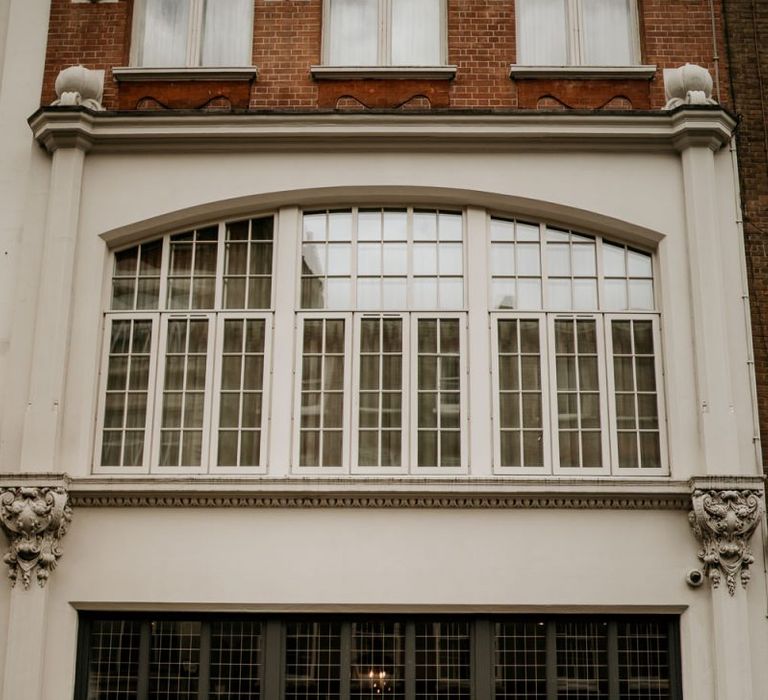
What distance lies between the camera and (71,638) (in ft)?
38.9

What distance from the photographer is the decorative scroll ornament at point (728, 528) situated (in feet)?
38.0

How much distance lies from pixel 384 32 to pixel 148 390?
534 cm

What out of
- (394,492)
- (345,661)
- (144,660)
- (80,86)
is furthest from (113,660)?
(80,86)

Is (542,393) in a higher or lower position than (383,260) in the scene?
lower

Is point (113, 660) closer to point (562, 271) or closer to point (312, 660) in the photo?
point (312, 660)

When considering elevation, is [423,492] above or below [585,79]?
below

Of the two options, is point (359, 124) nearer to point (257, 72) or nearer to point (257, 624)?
point (257, 72)

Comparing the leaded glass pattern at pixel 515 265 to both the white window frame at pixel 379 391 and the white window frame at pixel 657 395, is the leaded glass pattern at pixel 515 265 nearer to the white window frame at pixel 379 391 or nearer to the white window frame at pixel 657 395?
the white window frame at pixel 657 395

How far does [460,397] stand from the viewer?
1252 centimetres

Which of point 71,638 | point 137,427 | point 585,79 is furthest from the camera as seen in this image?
point 585,79

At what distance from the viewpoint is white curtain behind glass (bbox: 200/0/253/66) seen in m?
13.9

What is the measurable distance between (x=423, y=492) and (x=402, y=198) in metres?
3.57

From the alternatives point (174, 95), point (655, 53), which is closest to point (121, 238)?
point (174, 95)

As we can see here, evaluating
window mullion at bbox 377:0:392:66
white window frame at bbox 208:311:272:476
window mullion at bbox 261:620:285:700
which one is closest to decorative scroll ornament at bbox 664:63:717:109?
window mullion at bbox 377:0:392:66
